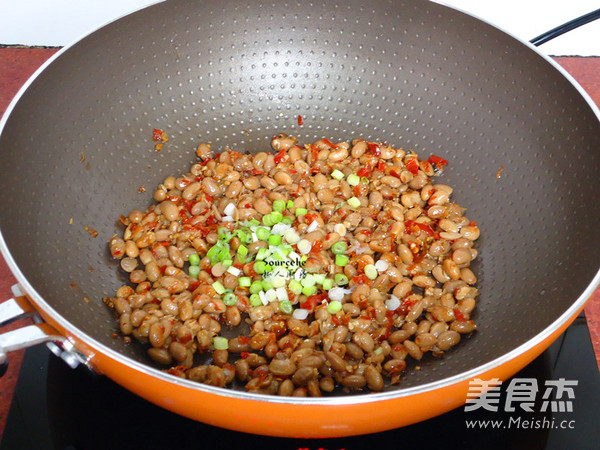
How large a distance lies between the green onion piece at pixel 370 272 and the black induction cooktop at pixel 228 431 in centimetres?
31

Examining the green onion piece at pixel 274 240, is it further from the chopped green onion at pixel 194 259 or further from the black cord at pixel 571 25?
the black cord at pixel 571 25

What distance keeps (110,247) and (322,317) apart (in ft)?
1.53

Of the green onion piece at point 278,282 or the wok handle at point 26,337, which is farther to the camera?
the green onion piece at point 278,282

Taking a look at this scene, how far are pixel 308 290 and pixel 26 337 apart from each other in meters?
0.54

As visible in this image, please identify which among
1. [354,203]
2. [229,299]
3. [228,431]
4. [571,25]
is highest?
[571,25]

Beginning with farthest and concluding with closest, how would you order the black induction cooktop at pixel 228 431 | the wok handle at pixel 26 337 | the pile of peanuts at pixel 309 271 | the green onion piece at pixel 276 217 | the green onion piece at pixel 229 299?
the green onion piece at pixel 276 217 → the green onion piece at pixel 229 299 → the pile of peanuts at pixel 309 271 → the black induction cooktop at pixel 228 431 → the wok handle at pixel 26 337

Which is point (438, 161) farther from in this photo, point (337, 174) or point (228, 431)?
point (228, 431)

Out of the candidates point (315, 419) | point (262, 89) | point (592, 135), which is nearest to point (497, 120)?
point (592, 135)

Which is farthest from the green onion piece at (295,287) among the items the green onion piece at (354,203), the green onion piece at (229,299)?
the green onion piece at (354,203)

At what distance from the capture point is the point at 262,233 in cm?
118

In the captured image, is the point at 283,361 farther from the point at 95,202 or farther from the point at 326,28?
the point at 326,28

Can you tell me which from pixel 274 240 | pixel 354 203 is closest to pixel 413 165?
pixel 354 203

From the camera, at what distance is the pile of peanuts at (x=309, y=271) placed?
1.00 m

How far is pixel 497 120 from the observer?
3.92ft
